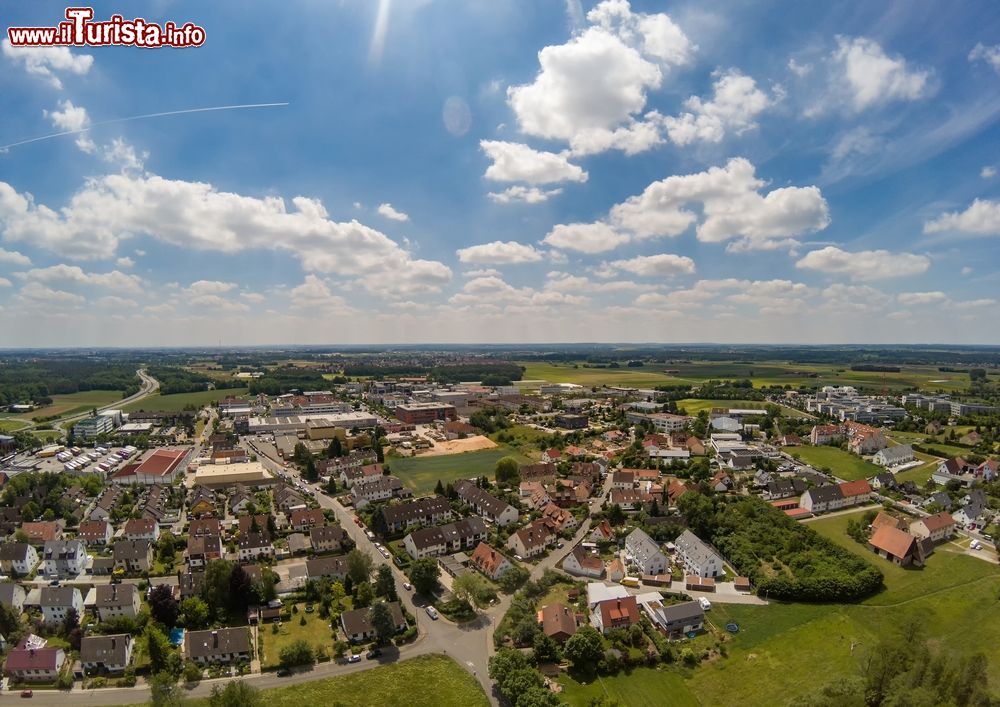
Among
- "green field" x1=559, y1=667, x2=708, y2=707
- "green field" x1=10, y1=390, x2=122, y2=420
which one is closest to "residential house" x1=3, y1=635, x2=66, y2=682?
"green field" x1=559, y1=667, x2=708, y2=707

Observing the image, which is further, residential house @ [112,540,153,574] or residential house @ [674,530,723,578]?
residential house @ [112,540,153,574]

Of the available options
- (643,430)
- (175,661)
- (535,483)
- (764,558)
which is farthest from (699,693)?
(643,430)

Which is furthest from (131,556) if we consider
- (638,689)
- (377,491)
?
(638,689)

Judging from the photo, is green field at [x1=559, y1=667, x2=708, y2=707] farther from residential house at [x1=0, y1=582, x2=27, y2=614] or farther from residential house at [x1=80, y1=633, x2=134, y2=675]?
residential house at [x1=0, y1=582, x2=27, y2=614]

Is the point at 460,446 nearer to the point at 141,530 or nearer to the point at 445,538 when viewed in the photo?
the point at 445,538

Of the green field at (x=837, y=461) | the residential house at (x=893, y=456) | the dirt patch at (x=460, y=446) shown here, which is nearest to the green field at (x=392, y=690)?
the dirt patch at (x=460, y=446)

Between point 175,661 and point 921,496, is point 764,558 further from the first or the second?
point 175,661

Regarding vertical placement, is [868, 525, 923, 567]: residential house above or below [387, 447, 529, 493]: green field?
above

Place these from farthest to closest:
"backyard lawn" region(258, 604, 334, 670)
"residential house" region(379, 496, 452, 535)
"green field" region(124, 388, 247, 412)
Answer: "green field" region(124, 388, 247, 412) → "residential house" region(379, 496, 452, 535) → "backyard lawn" region(258, 604, 334, 670)
